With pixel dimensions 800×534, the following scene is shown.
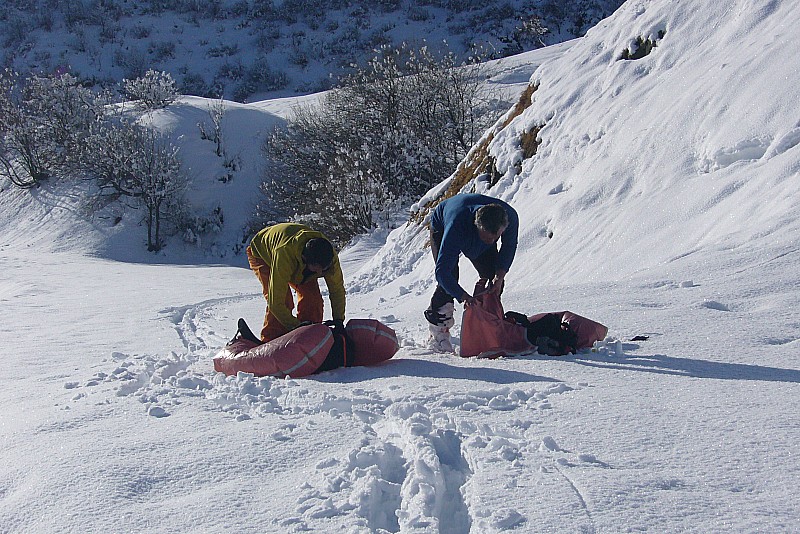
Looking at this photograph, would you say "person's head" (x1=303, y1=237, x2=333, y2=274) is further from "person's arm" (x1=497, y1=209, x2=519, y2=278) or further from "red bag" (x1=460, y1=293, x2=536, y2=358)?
"person's arm" (x1=497, y1=209, x2=519, y2=278)

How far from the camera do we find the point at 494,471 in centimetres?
238

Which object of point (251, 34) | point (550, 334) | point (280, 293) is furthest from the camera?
point (251, 34)

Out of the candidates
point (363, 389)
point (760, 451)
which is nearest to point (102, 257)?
point (363, 389)

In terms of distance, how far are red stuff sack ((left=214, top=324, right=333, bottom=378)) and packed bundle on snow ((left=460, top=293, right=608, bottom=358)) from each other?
40.7 inches

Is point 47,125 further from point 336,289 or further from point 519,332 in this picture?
point 519,332

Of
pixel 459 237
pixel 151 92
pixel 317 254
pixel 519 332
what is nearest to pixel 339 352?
pixel 317 254

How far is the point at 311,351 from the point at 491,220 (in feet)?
4.89

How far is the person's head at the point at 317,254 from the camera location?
15.1 feet

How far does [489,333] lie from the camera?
14.7ft

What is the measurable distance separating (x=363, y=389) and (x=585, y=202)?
5790mm

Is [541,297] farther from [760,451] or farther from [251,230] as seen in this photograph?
[251,230]

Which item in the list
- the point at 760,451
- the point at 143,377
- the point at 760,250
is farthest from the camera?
the point at 760,250

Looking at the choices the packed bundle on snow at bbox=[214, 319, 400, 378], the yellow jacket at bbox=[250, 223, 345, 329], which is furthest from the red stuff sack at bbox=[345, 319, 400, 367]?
the yellow jacket at bbox=[250, 223, 345, 329]

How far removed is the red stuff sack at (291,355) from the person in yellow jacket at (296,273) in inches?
12.6
